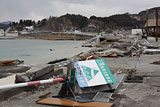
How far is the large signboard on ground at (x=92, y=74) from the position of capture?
20.4ft

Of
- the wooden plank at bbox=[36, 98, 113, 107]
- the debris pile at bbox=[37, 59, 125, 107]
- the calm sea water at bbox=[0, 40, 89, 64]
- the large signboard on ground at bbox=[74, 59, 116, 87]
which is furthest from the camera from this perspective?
the calm sea water at bbox=[0, 40, 89, 64]

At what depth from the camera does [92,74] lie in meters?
6.45

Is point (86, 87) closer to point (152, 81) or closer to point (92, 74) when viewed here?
point (92, 74)

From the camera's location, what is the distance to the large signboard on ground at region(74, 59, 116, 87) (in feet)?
20.4

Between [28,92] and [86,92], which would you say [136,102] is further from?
[28,92]

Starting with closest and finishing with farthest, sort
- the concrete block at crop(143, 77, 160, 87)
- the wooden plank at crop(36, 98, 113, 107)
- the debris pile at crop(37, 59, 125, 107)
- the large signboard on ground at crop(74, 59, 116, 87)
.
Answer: the wooden plank at crop(36, 98, 113, 107), the debris pile at crop(37, 59, 125, 107), the large signboard on ground at crop(74, 59, 116, 87), the concrete block at crop(143, 77, 160, 87)

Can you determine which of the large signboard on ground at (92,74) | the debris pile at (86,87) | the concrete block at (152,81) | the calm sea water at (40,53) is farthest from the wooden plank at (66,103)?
the calm sea water at (40,53)

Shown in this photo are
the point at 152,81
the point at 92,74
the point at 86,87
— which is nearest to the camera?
the point at 86,87

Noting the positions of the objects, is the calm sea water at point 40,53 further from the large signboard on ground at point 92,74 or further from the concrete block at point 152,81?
the large signboard on ground at point 92,74

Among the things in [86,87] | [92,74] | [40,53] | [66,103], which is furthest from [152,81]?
[40,53]

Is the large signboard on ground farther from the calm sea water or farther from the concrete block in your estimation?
the calm sea water

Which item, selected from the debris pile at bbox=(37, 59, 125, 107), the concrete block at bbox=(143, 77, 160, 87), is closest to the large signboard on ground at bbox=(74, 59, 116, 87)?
the debris pile at bbox=(37, 59, 125, 107)

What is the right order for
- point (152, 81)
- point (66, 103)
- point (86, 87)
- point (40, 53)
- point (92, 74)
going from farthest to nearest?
1. point (40, 53)
2. point (152, 81)
3. point (92, 74)
4. point (86, 87)
5. point (66, 103)

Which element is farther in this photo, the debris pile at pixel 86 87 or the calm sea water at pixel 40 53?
the calm sea water at pixel 40 53
